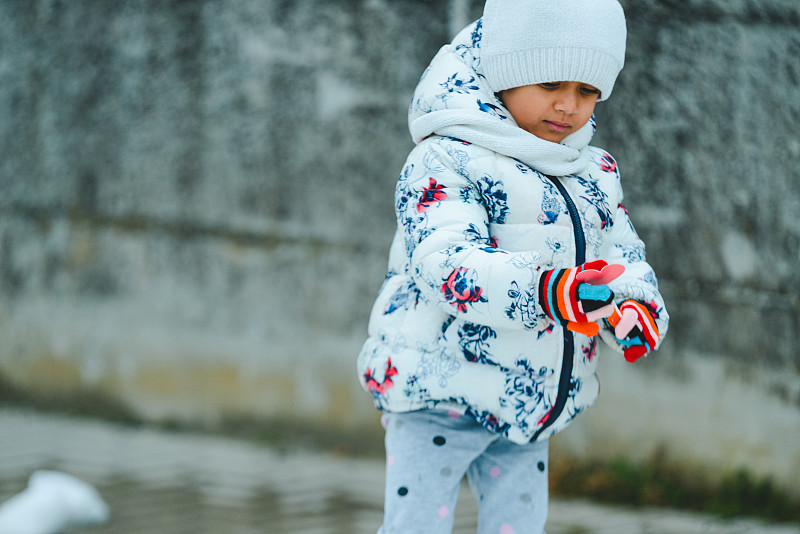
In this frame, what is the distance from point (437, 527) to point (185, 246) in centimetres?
222

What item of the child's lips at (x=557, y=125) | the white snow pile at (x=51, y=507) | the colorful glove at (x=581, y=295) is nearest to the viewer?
the colorful glove at (x=581, y=295)

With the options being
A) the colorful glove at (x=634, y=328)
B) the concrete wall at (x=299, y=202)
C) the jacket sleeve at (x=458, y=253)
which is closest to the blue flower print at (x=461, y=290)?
the jacket sleeve at (x=458, y=253)

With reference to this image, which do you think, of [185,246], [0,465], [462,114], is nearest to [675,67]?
[462,114]

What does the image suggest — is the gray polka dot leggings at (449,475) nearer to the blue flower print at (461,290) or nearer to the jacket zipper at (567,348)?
the jacket zipper at (567,348)

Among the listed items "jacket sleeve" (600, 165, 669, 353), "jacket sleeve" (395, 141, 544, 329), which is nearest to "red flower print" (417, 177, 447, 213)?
"jacket sleeve" (395, 141, 544, 329)

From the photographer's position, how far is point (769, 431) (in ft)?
10.2

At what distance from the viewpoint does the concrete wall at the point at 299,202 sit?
3.10m

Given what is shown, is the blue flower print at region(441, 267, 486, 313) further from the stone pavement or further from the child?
the stone pavement

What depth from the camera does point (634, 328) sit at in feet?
5.40

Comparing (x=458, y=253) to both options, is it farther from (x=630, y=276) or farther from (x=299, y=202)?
(x=299, y=202)

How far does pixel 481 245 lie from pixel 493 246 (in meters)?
0.11

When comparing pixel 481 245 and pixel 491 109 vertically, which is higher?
pixel 491 109

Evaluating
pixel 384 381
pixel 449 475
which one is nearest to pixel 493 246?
pixel 384 381

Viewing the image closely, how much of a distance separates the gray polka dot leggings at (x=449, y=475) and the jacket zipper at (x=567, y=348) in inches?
5.5
